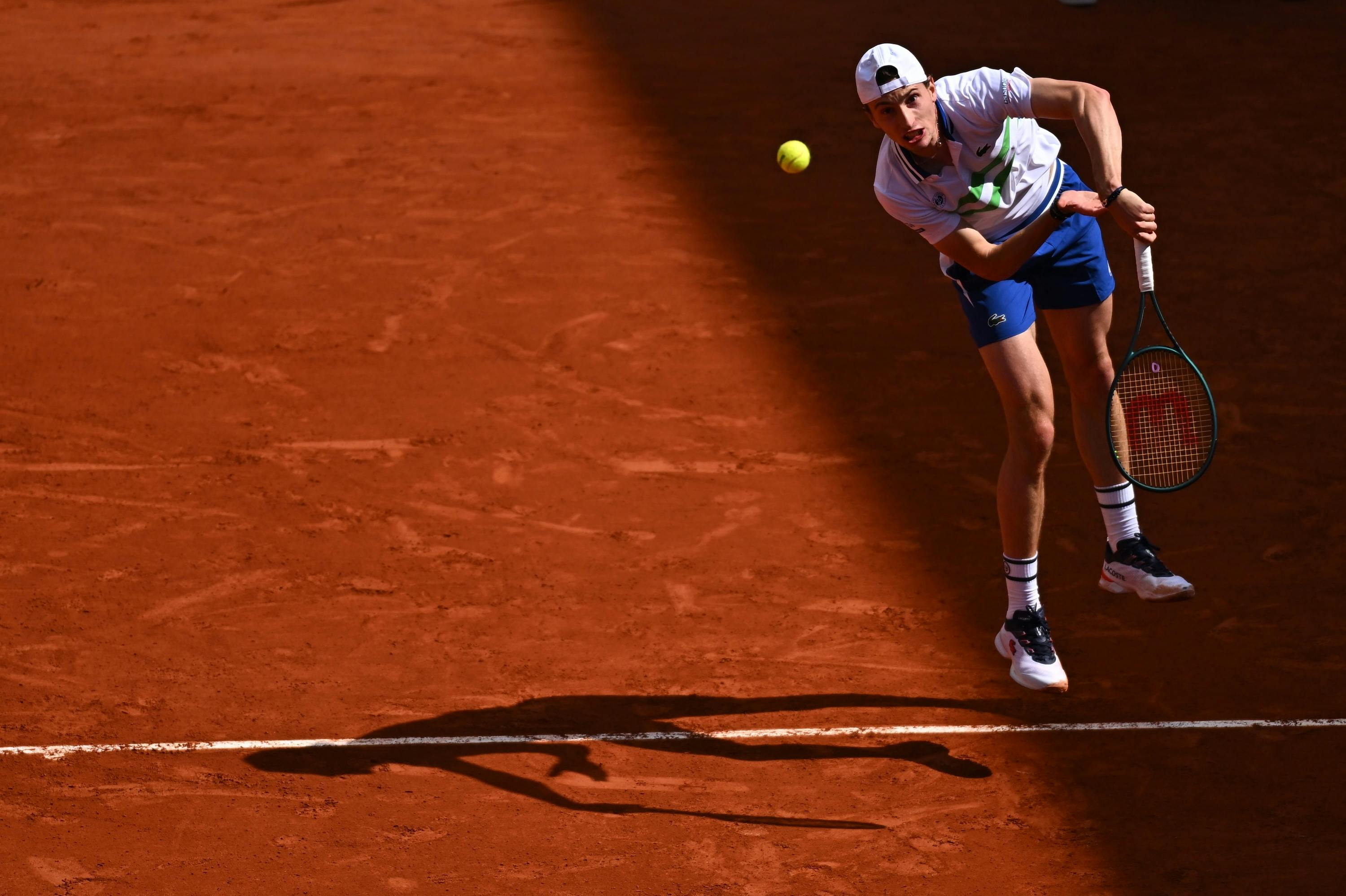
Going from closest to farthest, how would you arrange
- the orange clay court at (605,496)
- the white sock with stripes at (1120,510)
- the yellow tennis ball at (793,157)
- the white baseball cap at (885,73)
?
1. the white baseball cap at (885,73)
2. the orange clay court at (605,496)
3. the white sock with stripes at (1120,510)
4. the yellow tennis ball at (793,157)

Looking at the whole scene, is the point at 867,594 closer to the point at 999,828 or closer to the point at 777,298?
the point at 999,828

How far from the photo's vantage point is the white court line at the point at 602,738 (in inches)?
217

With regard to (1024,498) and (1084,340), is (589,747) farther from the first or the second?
(1084,340)

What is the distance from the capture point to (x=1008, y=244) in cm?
504

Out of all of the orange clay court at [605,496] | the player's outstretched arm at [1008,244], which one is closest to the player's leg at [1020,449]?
the player's outstretched arm at [1008,244]

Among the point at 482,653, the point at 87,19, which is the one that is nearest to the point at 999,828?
the point at 482,653

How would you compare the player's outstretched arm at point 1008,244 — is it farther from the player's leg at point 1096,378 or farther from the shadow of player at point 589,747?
the shadow of player at point 589,747

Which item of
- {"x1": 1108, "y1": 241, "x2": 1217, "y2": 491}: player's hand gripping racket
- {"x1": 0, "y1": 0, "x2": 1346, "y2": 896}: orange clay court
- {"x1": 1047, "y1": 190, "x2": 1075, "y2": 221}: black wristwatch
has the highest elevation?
{"x1": 1047, "y1": 190, "x2": 1075, "y2": 221}: black wristwatch

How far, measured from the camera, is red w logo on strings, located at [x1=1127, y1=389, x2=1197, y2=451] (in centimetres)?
566

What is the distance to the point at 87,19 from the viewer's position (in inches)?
526

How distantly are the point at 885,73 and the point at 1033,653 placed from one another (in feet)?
7.03

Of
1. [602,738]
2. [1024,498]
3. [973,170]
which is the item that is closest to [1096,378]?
[1024,498]

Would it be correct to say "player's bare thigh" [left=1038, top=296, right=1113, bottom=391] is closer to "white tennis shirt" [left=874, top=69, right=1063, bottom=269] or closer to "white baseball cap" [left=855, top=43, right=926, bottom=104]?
"white tennis shirt" [left=874, top=69, right=1063, bottom=269]

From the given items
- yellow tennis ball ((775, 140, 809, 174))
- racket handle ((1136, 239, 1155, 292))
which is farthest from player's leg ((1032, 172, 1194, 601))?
yellow tennis ball ((775, 140, 809, 174))
